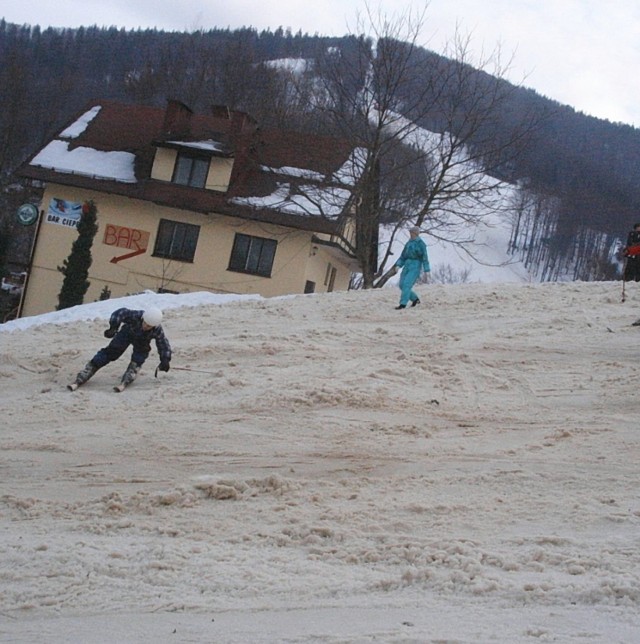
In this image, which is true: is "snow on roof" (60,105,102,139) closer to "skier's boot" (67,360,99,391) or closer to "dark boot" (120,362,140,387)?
"skier's boot" (67,360,99,391)

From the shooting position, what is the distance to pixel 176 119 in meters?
37.3

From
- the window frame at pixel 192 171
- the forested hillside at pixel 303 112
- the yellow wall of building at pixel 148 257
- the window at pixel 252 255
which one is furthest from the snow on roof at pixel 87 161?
the window at pixel 252 255

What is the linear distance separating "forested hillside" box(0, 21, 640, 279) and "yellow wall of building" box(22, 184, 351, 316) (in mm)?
2363

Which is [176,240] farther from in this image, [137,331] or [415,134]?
[137,331]

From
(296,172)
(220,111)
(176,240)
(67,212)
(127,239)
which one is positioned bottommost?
(127,239)

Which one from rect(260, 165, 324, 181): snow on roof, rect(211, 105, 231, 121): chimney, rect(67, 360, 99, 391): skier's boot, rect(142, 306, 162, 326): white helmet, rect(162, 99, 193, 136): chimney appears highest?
rect(211, 105, 231, 121): chimney

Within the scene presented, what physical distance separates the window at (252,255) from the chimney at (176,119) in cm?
592

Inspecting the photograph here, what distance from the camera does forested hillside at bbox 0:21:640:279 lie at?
32.8 m

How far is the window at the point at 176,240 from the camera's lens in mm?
35125

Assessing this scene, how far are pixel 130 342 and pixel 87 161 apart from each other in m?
26.0

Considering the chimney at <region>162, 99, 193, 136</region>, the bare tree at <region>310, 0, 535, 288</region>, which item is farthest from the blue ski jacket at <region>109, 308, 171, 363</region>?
the chimney at <region>162, 99, 193, 136</region>

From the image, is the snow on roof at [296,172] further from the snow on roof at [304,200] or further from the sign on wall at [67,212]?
the sign on wall at [67,212]

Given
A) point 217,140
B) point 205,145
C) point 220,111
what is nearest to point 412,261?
point 205,145

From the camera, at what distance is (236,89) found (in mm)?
55094
